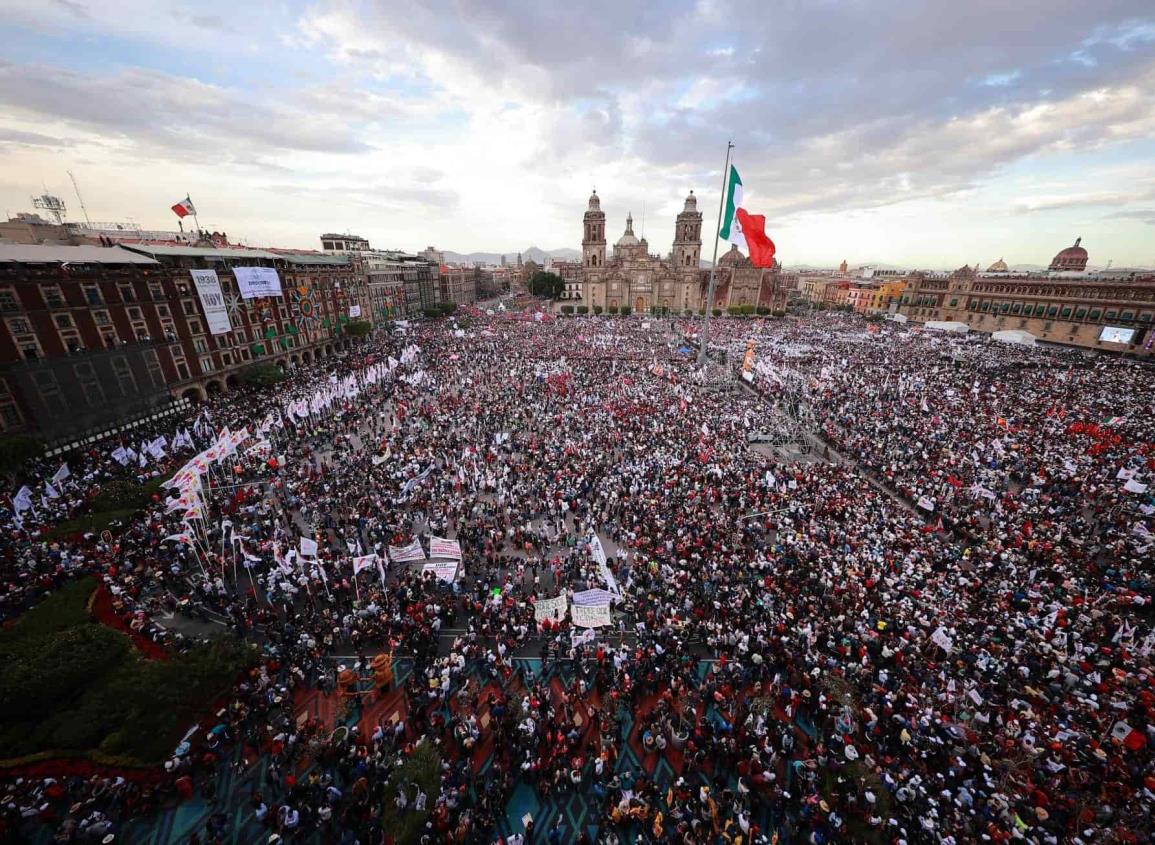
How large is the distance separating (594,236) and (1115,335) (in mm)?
87215

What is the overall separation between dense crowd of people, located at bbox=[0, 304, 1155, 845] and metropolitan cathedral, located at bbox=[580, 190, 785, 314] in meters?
76.2

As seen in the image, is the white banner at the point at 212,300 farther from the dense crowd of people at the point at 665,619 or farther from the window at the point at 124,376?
the dense crowd of people at the point at 665,619

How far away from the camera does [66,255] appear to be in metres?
28.3

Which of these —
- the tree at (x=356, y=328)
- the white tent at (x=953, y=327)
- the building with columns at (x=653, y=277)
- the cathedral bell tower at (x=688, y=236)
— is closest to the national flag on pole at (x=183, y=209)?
the tree at (x=356, y=328)

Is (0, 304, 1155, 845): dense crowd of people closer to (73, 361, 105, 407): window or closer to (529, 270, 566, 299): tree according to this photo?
(73, 361, 105, 407): window

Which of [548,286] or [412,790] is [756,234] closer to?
[412,790]

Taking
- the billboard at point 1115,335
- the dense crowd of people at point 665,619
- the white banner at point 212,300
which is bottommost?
the dense crowd of people at point 665,619

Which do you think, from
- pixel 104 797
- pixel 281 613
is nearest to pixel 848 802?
pixel 104 797

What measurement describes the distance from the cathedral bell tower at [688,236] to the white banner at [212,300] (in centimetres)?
8607

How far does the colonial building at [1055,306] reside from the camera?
179 ft

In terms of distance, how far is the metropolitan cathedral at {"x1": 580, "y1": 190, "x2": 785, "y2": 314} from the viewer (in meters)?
99.1

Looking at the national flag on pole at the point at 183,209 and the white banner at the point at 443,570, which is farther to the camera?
the national flag on pole at the point at 183,209

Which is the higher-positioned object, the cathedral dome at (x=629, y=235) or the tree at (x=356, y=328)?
the cathedral dome at (x=629, y=235)

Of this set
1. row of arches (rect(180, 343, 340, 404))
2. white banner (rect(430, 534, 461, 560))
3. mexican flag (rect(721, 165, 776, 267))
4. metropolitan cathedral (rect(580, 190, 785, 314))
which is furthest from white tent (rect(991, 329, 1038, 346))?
row of arches (rect(180, 343, 340, 404))
